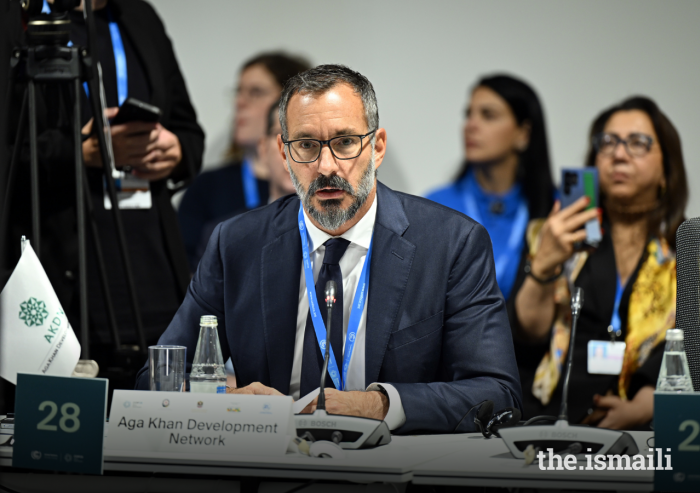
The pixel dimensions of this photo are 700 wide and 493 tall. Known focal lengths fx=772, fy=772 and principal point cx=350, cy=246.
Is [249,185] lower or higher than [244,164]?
lower

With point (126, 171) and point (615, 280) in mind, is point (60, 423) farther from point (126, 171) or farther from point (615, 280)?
point (615, 280)

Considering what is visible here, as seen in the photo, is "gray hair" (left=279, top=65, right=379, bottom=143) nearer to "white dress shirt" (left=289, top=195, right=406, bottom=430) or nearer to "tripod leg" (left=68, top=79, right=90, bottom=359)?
"white dress shirt" (left=289, top=195, right=406, bottom=430)

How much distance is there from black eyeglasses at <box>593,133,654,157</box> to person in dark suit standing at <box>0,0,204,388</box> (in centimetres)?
188

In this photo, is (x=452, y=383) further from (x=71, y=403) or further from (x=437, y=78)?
(x=437, y=78)

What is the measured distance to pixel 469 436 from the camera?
5.65ft

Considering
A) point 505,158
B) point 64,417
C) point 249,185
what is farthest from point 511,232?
point 64,417

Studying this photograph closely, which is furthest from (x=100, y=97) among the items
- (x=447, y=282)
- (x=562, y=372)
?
(x=562, y=372)

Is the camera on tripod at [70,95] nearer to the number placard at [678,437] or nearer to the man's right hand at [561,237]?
the number placard at [678,437]

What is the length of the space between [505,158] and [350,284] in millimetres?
2294

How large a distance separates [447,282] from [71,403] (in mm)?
1011

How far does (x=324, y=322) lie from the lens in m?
1.99

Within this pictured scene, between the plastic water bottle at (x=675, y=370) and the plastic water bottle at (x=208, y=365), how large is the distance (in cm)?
92

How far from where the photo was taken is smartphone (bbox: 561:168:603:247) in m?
3.50

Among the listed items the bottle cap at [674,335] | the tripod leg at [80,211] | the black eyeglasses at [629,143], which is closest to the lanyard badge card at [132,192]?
the tripod leg at [80,211]
